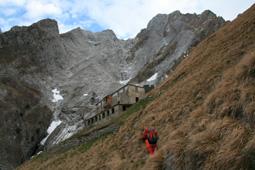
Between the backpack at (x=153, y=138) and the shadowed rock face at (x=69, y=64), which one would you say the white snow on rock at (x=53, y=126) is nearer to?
the shadowed rock face at (x=69, y=64)

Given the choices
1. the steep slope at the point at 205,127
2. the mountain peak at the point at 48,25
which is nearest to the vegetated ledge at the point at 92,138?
the steep slope at the point at 205,127

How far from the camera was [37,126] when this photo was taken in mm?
93875

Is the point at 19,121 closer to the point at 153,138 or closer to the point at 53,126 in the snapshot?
the point at 53,126

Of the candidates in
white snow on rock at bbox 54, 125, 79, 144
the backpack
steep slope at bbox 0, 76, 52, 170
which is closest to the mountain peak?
steep slope at bbox 0, 76, 52, 170

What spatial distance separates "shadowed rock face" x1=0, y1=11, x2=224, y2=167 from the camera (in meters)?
92.6

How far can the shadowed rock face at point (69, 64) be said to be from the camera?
304 ft

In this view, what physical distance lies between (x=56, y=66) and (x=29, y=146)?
39.7 meters

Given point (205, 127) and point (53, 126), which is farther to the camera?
point (53, 126)

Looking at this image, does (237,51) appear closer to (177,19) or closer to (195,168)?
(195,168)

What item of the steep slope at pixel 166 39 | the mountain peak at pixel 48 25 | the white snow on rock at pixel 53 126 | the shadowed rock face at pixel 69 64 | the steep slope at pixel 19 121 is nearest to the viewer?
the steep slope at pixel 19 121

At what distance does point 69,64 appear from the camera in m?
128

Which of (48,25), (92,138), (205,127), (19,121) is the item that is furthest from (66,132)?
(205,127)

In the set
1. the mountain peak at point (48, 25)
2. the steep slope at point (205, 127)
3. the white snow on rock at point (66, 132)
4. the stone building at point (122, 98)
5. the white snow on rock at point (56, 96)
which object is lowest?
the steep slope at point (205, 127)

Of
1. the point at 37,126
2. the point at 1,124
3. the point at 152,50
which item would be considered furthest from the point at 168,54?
the point at 1,124
